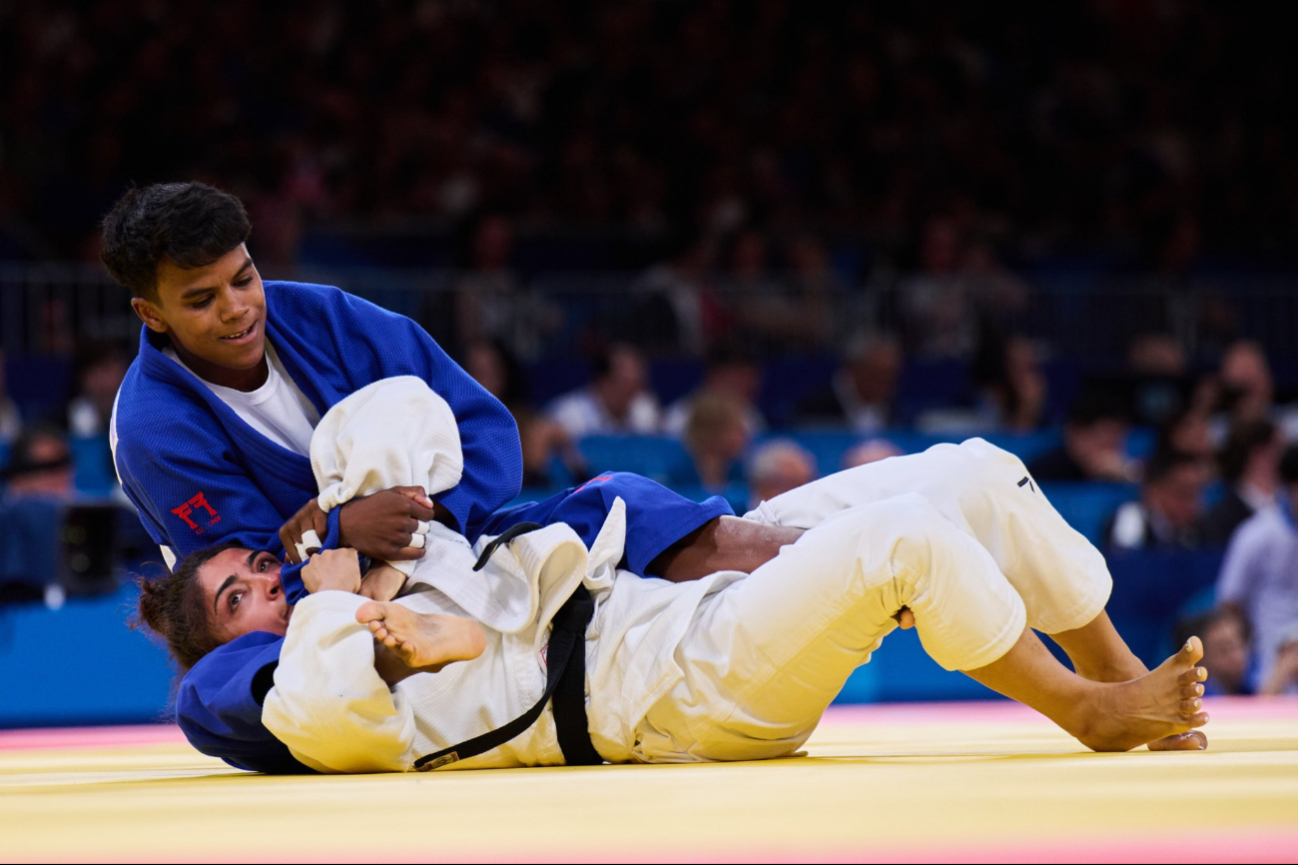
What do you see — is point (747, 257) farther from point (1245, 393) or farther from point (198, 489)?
point (198, 489)

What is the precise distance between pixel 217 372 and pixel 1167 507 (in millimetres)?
4103

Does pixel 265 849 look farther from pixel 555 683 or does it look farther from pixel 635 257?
pixel 635 257

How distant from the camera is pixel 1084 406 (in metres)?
6.50

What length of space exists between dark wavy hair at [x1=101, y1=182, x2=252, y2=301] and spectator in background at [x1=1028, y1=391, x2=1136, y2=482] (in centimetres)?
446

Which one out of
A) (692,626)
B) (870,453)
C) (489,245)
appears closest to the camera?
(692,626)

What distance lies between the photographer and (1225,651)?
521 cm

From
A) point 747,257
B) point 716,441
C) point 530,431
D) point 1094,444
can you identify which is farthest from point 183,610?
point 747,257

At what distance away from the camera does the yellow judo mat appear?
1.47 m

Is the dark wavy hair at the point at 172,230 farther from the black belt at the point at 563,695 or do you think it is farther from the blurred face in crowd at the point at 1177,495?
the blurred face in crowd at the point at 1177,495

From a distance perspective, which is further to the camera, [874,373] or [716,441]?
[874,373]

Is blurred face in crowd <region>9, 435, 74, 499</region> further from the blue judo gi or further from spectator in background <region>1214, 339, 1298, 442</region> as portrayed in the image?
spectator in background <region>1214, 339, 1298, 442</region>

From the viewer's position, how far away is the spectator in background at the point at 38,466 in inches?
209

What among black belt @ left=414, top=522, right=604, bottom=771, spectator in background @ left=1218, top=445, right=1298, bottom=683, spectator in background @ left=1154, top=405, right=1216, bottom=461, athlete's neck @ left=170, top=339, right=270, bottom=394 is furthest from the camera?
spectator in background @ left=1154, top=405, right=1216, bottom=461

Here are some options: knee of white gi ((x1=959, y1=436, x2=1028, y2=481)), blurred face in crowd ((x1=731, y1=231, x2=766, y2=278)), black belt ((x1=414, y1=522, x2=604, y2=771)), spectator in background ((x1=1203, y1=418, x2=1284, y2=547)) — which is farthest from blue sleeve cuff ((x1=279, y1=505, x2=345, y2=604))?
blurred face in crowd ((x1=731, y1=231, x2=766, y2=278))
